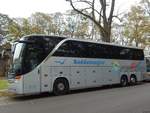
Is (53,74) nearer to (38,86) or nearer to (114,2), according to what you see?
(38,86)

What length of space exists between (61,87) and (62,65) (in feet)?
4.12

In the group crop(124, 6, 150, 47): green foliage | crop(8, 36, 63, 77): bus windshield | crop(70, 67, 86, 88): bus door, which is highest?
crop(124, 6, 150, 47): green foliage

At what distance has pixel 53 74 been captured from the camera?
16938 mm

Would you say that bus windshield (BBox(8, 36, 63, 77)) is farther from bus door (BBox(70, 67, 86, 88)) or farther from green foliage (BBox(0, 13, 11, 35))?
green foliage (BBox(0, 13, 11, 35))

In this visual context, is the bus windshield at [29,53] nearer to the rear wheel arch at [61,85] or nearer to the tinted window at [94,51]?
the tinted window at [94,51]

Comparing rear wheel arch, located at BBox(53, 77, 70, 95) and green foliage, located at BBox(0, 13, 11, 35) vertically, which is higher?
green foliage, located at BBox(0, 13, 11, 35)

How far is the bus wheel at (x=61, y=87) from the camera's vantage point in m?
17.0

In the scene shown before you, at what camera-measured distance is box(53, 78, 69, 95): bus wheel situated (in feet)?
55.9

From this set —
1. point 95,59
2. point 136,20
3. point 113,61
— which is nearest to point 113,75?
point 113,61

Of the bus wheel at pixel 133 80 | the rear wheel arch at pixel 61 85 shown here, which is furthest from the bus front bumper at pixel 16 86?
the bus wheel at pixel 133 80

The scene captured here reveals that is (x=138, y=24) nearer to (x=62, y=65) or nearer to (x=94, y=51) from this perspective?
(x=94, y=51)

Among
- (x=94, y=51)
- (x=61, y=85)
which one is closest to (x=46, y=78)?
(x=61, y=85)

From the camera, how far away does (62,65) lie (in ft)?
57.3

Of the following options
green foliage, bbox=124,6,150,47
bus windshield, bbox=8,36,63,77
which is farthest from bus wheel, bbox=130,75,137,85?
green foliage, bbox=124,6,150,47
